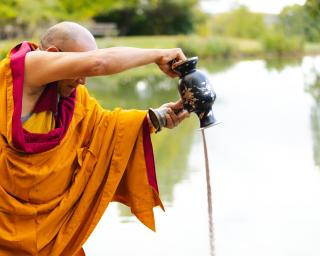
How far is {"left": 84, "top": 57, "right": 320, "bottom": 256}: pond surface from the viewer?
14.3ft

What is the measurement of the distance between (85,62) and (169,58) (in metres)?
0.29

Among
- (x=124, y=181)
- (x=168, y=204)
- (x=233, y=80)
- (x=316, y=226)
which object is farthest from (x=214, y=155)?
(x=233, y=80)

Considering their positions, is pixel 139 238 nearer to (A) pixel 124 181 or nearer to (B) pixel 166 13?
(A) pixel 124 181

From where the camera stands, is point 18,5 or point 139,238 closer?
point 139,238

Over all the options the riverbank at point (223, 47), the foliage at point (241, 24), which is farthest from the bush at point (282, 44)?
the foliage at point (241, 24)

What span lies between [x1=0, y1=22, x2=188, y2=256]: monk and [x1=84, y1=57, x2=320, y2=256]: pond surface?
4.93 ft

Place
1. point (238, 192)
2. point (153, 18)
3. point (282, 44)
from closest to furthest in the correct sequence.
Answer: point (238, 192) → point (282, 44) → point (153, 18)

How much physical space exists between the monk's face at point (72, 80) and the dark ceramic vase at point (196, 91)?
305 millimetres

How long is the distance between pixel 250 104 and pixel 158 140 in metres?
4.67

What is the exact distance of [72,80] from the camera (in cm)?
261

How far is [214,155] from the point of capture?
7488mm

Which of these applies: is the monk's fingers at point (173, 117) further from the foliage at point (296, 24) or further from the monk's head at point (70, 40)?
the foliage at point (296, 24)

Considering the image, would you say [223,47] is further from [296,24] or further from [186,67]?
[186,67]

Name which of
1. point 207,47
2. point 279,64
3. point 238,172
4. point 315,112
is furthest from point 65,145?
point 207,47
